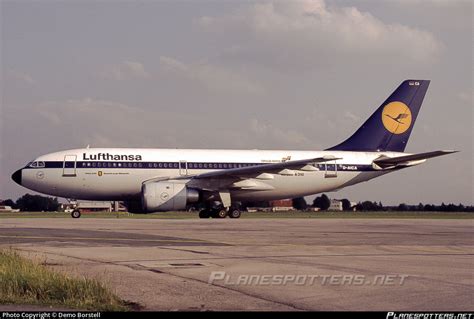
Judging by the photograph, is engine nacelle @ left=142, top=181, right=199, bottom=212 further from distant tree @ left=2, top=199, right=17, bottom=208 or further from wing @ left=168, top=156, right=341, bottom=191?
distant tree @ left=2, top=199, right=17, bottom=208

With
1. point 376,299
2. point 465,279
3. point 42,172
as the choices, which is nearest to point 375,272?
point 465,279

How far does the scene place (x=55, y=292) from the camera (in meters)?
8.55

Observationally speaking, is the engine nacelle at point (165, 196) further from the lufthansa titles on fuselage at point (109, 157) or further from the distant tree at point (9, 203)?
the distant tree at point (9, 203)

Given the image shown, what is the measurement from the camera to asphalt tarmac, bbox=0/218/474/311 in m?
8.30

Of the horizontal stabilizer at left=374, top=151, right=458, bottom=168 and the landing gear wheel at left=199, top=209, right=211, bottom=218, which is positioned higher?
the horizontal stabilizer at left=374, top=151, right=458, bottom=168

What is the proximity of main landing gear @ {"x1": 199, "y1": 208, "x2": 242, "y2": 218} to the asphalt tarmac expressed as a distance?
1657 cm

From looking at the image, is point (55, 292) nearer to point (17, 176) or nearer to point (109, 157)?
point (109, 157)

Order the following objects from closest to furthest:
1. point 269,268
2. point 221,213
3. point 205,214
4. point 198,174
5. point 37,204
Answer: point 269,268, point 198,174, point 221,213, point 205,214, point 37,204

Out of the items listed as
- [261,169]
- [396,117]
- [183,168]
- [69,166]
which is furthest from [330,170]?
[69,166]

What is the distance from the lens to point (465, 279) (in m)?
10.3

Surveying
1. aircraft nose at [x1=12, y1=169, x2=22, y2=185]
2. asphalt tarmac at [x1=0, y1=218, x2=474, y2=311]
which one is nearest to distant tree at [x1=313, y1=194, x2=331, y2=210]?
aircraft nose at [x1=12, y1=169, x2=22, y2=185]

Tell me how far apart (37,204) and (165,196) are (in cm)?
5259

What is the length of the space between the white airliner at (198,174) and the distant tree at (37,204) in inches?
1816

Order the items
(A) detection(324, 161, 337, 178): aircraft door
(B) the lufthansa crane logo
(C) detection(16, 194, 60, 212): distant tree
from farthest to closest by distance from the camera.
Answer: (C) detection(16, 194, 60, 212): distant tree → (B) the lufthansa crane logo → (A) detection(324, 161, 337, 178): aircraft door
